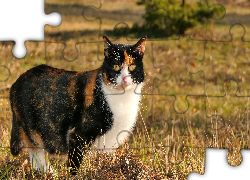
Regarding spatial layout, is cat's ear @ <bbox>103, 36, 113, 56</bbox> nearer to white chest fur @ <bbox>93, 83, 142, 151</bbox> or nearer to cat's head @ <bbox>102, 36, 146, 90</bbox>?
cat's head @ <bbox>102, 36, 146, 90</bbox>

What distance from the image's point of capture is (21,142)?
521cm

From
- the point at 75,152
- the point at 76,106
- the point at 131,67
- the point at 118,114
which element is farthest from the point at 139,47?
the point at 75,152

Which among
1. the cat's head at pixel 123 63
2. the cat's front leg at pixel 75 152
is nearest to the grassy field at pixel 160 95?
the cat's front leg at pixel 75 152

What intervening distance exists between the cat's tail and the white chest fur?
1.29m

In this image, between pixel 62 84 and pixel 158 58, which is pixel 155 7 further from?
pixel 62 84

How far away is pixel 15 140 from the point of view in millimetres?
5242

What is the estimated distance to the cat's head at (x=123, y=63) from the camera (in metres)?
4.38

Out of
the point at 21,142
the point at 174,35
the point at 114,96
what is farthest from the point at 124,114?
the point at 174,35

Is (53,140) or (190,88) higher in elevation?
(190,88)

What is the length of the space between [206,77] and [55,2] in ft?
Answer: 12.7

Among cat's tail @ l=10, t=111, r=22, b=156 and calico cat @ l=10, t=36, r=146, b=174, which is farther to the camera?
cat's tail @ l=10, t=111, r=22, b=156

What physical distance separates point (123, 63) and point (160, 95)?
2.93 meters

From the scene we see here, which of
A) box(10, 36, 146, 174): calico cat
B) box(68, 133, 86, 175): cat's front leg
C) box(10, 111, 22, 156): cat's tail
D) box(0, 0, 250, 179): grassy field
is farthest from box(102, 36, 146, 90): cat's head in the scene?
box(10, 111, 22, 156): cat's tail

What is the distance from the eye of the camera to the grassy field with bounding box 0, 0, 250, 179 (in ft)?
15.6
